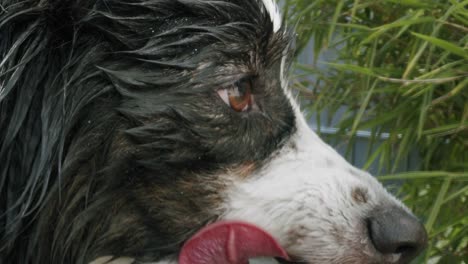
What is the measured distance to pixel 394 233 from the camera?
1553mm

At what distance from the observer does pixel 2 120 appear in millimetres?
1436

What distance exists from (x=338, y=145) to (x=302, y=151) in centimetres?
99

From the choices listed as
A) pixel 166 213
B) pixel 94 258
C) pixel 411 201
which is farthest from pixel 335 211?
pixel 411 201

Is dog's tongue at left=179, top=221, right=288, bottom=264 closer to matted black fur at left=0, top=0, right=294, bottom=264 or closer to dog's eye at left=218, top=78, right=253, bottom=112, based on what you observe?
matted black fur at left=0, top=0, right=294, bottom=264

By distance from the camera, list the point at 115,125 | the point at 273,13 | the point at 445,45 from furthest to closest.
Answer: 1. the point at 445,45
2. the point at 273,13
3. the point at 115,125

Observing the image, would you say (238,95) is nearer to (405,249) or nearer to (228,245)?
(228,245)

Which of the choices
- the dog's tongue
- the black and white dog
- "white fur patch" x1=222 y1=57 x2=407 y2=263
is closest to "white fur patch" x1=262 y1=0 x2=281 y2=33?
the black and white dog

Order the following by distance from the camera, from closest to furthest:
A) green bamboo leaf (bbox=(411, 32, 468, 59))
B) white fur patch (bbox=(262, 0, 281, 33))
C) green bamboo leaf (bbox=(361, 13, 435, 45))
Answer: white fur patch (bbox=(262, 0, 281, 33)) → green bamboo leaf (bbox=(411, 32, 468, 59)) → green bamboo leaf (bbox=(361, 13, 435, 45))

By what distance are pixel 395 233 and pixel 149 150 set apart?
0.48 m

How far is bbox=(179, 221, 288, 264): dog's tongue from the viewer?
1538 millimetres

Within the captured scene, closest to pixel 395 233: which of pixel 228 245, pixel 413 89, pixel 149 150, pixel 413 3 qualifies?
pixel 228 245

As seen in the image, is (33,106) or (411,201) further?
(411,201)

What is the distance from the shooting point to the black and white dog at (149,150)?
57.2 inches

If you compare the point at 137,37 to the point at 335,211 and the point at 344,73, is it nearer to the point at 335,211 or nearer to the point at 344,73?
the point at 335,211
